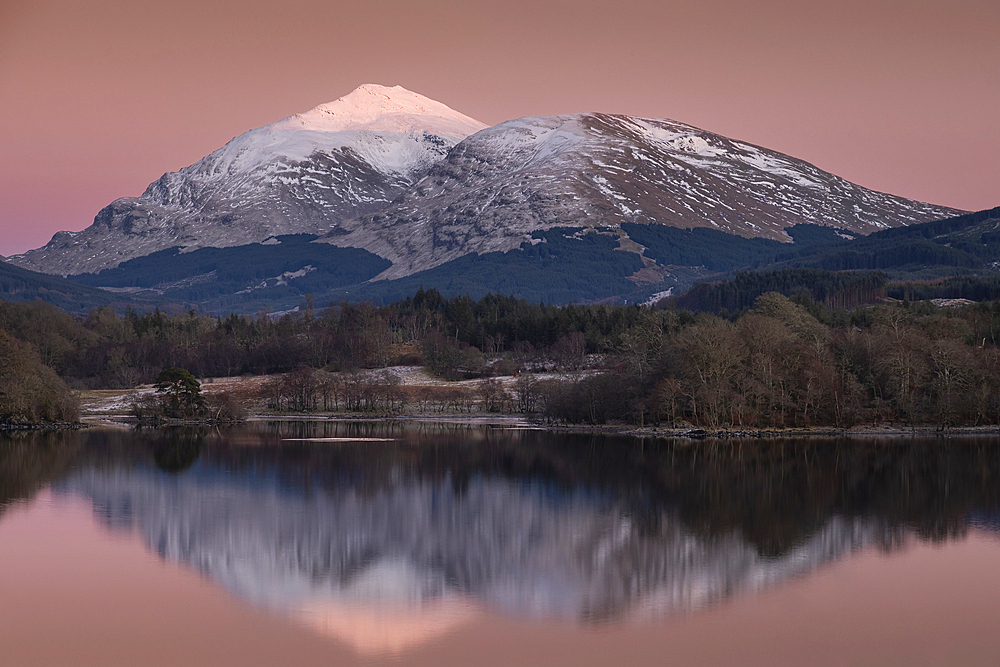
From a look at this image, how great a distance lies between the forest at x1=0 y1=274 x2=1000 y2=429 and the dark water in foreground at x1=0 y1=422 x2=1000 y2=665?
597 inches

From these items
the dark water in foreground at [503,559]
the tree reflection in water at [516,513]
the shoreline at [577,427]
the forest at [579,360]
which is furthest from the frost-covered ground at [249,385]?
the dark water in foreground at [503,559]

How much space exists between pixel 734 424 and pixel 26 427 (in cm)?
5427

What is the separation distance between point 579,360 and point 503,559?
8024 centimetres

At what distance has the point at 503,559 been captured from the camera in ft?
112

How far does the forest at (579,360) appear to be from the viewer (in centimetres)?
7681

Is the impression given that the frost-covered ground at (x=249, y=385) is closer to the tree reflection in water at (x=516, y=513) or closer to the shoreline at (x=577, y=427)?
the shoreline at (x=577, y=427)

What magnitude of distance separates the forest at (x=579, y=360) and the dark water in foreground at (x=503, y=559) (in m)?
15.2

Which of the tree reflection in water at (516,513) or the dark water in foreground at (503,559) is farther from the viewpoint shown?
the tree reflection in water at (516,513)

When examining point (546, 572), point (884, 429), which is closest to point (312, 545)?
point (546, 572)

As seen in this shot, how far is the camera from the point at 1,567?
1302 inches

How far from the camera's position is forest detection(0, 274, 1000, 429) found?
76812mm

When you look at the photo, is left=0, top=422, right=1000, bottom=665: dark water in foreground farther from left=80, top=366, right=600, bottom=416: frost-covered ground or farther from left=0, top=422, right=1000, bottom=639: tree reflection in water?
left=80, top=366, right=600, bottom=416: frost-covered ground

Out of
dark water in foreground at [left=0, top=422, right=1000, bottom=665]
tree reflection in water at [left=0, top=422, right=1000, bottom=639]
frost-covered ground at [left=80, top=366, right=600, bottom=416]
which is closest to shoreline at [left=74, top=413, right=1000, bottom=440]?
frost-covered ground at [left=80, top=366, right=600, bottom=416]

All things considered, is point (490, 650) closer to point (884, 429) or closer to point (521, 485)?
point (521, 485)
